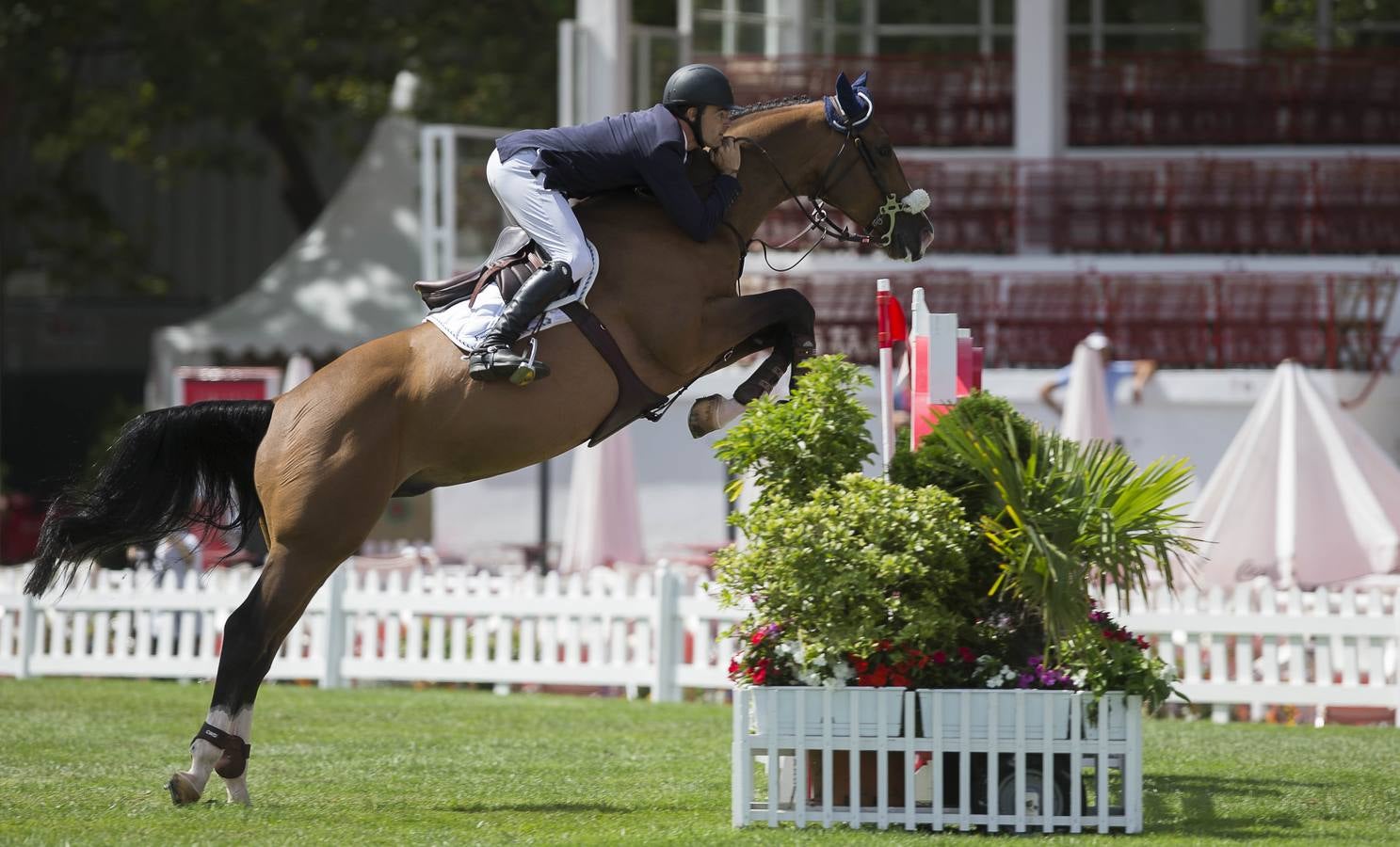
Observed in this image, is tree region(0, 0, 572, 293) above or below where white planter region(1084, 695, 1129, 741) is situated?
above

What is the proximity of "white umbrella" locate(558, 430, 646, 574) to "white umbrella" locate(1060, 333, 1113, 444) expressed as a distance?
3204 mm

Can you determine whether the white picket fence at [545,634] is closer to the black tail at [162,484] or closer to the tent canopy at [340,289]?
the black tail at [162,484]

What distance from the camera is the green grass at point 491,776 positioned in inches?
239

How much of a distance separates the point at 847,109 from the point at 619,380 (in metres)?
1.38

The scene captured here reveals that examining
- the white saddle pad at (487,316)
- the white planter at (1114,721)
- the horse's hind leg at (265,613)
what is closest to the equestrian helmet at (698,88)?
the white saddle pad at (487,316)

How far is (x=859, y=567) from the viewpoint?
600 cm

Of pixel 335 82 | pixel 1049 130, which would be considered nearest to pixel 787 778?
pixel 1049 130

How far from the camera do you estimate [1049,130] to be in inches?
713

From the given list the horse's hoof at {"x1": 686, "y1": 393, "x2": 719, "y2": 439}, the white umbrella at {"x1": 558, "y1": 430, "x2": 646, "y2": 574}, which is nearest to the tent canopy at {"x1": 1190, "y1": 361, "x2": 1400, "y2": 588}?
the white umbrella at {"x1": 558, "y1": 430, "x2": 646, "y2": 574}

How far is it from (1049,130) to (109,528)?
41.9ft

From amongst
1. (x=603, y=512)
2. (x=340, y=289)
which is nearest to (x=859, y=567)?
(x=603, y=512)

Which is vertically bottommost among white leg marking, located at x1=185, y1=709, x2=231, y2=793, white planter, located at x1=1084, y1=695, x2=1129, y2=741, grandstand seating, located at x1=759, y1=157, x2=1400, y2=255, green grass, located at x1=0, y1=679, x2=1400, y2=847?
green grass, located at x1=0, y1=679, x2=1400, y2=847

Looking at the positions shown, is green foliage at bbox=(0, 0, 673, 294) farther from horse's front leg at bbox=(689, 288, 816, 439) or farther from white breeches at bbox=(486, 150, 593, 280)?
horse's front leg at bbox=(689, 288, 816, 439)

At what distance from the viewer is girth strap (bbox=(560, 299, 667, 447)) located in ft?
21.8
